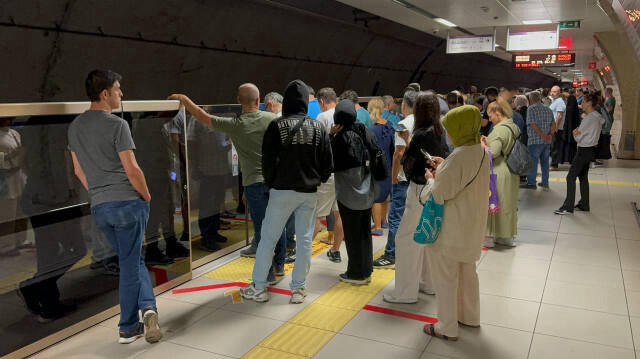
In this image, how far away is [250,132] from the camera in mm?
4359

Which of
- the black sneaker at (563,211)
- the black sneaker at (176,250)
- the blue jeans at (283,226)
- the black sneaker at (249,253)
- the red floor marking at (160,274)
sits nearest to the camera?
the blue jeans at (283,226)

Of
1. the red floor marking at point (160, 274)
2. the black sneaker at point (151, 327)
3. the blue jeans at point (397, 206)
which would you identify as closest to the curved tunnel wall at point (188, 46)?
the red floor marking at point (160, 274)

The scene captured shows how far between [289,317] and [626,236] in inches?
179

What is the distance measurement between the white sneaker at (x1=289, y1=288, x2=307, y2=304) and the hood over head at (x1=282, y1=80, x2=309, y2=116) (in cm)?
146

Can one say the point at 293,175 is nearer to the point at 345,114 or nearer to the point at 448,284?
the point at 345,114

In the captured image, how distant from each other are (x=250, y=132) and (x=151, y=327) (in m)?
1.74

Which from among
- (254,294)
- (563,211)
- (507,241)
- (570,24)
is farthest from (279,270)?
(570,24)

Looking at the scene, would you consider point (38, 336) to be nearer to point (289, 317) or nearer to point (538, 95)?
point (289, 317)

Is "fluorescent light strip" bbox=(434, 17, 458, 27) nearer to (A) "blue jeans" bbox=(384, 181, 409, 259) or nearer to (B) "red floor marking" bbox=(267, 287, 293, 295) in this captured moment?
(A) "blue jeans" bbox=(384, 181, 409, 259)

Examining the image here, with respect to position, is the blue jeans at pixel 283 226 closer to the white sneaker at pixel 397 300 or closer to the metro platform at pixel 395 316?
the metro platform at pixel 395 316

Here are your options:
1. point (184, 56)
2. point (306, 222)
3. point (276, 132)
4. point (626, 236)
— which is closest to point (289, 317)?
point (306, 222)

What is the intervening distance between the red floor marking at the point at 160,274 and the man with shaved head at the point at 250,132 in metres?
0.92

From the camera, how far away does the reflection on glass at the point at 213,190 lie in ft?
17.3

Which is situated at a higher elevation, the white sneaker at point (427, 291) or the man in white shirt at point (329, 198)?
the man in white shirt at point (329, 198)
